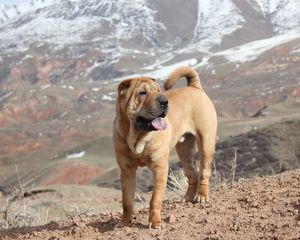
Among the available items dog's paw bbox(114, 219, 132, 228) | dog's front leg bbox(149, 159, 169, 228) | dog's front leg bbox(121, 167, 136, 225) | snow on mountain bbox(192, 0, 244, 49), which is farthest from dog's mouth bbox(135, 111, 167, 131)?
snow on mountain bbox(192, 0, 244, 49)

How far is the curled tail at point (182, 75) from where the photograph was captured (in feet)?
24.9

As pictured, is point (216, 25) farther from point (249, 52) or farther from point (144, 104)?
point (144, 104)

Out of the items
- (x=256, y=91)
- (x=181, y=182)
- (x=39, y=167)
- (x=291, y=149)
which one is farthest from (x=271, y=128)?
(x=256, y=91)

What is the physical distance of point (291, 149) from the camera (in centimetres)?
2378

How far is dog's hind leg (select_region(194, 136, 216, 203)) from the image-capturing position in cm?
743

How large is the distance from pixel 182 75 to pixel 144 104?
6.00 feet

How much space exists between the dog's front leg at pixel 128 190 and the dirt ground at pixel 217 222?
0.35 feet

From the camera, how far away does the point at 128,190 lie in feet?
21.8

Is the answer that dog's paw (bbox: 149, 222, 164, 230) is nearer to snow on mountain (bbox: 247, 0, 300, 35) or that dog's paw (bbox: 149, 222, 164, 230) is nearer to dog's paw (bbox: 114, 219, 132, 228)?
dog's paw (bbox: 114, 219, 132, 228)

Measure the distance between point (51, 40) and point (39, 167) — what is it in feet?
459

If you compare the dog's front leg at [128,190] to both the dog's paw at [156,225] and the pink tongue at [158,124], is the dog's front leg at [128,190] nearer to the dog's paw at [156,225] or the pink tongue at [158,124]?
the dog's paw at [156,225]

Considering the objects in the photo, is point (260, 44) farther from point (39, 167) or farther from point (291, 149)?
point (291, 149)

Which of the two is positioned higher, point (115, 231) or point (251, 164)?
point (115, 231)

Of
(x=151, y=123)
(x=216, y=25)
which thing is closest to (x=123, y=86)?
(x=151, y=123)
